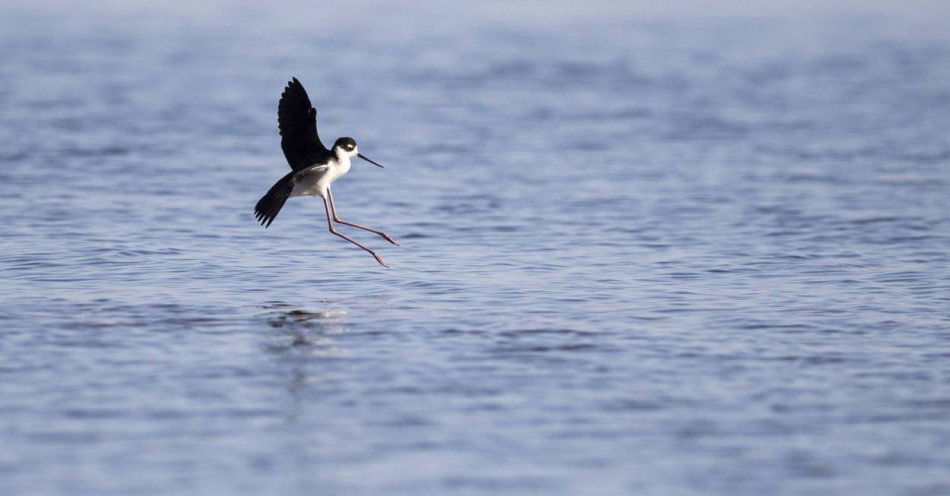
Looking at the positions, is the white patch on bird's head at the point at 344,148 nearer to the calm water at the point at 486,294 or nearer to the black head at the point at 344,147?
the black head at the point at 344,147

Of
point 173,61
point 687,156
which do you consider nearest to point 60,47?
point 173,61

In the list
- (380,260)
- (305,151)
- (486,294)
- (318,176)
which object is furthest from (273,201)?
(486,294)

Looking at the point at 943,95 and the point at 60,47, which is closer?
the point at 943,95

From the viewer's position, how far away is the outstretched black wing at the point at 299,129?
36.9 ft

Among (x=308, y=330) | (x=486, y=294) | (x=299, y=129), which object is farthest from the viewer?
(x=299, y=129)

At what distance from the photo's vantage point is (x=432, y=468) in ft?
21.5

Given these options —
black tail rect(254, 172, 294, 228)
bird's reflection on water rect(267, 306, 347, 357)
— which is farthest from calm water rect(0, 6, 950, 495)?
black tail rect(254, 172, 294, 228)

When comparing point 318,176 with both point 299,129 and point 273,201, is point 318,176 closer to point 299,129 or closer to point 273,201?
point 299,129

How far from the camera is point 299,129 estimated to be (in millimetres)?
11453

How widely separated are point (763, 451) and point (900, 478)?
2.04 feet

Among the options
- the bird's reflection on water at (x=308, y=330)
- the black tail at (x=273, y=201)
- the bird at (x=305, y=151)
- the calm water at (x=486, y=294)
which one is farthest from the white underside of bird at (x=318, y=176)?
the bird's reflection on water at (x=308, y=330)

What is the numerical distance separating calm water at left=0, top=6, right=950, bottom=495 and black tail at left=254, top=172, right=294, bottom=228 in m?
0.51

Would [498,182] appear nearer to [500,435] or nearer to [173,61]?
[500,435]

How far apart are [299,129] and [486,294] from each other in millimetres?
2108
